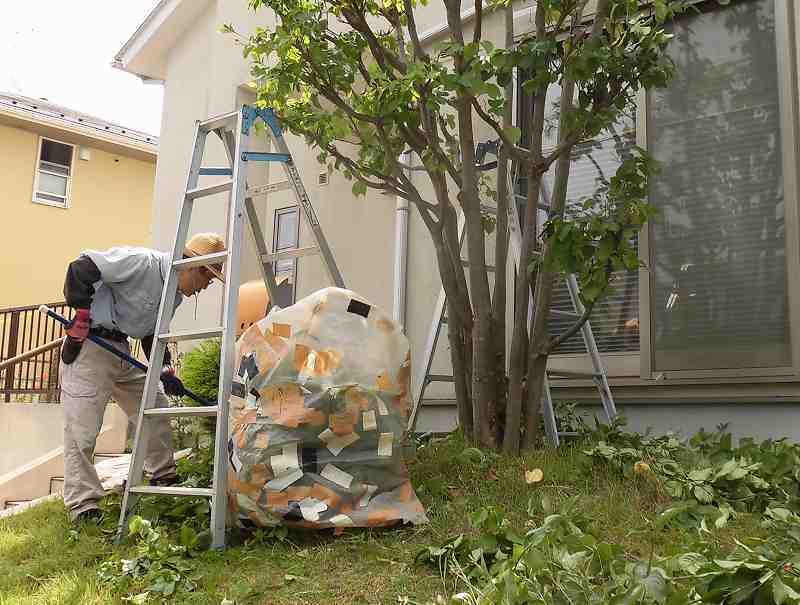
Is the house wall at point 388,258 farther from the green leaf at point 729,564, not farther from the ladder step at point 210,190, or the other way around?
the green leaf at point 729,564

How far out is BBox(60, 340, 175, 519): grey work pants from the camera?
472cm

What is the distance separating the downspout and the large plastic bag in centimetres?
294

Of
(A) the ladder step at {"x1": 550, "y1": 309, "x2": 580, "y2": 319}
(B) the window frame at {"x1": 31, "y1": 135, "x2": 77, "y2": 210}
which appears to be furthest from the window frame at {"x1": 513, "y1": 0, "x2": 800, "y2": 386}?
(B) the window frame at {"x1": 31, "y1": 135, "x2": 77, "y2": 210}

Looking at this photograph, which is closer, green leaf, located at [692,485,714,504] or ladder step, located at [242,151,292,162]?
green leaf, located at [692,485,714,504]

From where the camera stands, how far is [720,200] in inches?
206

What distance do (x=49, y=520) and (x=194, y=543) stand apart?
63.8 inches

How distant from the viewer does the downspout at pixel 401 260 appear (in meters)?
6.90

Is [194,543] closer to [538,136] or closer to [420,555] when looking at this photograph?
[420,555]

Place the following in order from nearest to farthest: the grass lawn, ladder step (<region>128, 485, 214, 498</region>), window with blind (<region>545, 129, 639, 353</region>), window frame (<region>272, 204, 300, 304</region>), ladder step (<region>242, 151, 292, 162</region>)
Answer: the grass lawn < ladder step (<region>128, 485, 214, 498</region>) < ladder step (<region>242, 151, 292, 162</region>) < window with blind (<region>545, 129, 639, 353</region>) < window frame (<region>272, 204, 300, 304</region>)

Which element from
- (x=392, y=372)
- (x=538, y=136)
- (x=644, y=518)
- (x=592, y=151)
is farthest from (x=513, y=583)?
(x=592, y=151)

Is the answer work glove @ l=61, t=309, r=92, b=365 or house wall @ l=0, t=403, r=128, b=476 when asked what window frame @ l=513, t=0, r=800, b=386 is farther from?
house wall @ l=0, t=403, r=128, b=476

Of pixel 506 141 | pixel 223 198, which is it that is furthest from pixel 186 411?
pixel 223 198

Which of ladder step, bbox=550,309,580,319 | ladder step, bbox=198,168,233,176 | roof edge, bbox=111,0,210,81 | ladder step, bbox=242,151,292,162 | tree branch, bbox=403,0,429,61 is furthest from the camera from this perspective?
roof edge, bbox=111,0,210,81

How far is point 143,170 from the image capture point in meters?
20.5
